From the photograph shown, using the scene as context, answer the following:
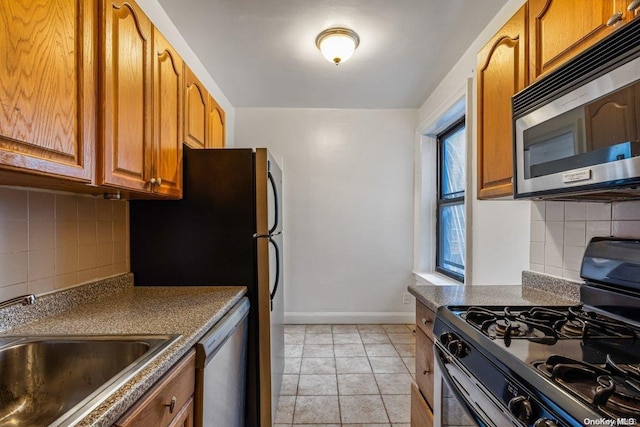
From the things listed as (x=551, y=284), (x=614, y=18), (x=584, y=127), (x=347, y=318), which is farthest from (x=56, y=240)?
(x=347, y=318)

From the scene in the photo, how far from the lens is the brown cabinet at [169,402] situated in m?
0.79

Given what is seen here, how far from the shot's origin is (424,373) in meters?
1.49

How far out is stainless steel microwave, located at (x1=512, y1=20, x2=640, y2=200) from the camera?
2.67 feet

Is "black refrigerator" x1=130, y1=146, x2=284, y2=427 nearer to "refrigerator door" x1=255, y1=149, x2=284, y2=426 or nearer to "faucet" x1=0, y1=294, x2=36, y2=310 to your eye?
"refrigerator door" x1=255, y1=149, x2=284, y2=426

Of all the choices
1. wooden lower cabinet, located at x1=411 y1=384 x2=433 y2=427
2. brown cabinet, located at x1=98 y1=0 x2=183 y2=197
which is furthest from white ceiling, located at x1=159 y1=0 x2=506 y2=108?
wooden lower cabinet, located at x1=411 y1=384 x2=433 y2=427

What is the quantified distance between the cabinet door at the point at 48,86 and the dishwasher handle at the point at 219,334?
2.23 ft

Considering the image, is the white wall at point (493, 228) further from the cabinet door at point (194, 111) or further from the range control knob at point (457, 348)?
the cabinet door at point (194, 111)

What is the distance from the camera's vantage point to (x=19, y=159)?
806mm


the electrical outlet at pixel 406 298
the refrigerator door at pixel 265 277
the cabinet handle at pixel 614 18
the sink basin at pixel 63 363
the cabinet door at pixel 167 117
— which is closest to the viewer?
the cabinet handle at pixel 614 18

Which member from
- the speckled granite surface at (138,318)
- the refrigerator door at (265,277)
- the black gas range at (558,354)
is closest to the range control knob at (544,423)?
the black gas range at (558,354)

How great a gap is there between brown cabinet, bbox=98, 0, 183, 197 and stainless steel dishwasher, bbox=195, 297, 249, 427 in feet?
2.18

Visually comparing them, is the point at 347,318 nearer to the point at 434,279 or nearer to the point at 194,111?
the point at 434,279

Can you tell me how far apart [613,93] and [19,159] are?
1.51 m

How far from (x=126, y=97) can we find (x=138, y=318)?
0.85 meters
